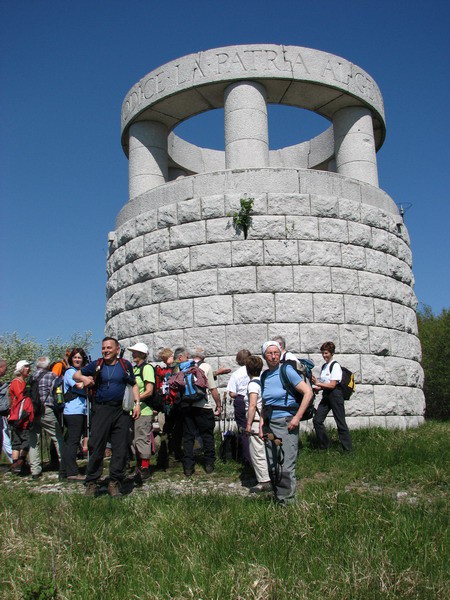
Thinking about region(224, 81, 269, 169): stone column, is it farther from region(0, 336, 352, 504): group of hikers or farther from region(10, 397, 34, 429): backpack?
region(10, 397, 34, 429): backpack

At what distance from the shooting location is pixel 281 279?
10125 mm

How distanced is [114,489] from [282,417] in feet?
6.63

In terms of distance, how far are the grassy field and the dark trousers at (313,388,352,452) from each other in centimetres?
164

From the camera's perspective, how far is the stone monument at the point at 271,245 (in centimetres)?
1012

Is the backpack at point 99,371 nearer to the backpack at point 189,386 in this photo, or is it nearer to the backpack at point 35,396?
the backpack at point 189,386

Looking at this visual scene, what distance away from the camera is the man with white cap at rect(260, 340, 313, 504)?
543cm

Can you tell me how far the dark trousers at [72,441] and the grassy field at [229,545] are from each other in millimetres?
1099

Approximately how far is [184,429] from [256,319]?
291cm

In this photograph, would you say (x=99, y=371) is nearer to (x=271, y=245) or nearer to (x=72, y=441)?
(x=72, y=441)

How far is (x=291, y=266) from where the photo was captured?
33.5ft

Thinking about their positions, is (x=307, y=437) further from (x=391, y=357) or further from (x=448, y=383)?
(x=448, y=383)

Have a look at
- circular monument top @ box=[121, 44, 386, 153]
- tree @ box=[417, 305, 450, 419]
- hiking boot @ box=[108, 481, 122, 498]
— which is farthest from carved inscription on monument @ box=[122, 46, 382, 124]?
tree @ box=[417, 305, 450, 419]

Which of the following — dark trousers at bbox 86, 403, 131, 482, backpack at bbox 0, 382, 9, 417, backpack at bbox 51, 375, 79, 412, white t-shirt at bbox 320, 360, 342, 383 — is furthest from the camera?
backpack at bbox 0, 382, 9, 417

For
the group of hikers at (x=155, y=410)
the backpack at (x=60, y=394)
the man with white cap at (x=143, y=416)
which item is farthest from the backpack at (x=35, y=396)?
the man with white cap at (x=143, y=416)
